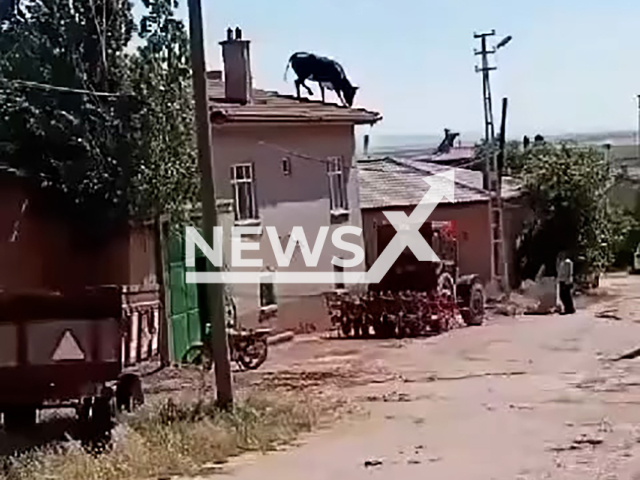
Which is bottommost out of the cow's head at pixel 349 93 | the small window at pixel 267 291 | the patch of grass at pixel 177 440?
the patch of grass at pixel 177 440

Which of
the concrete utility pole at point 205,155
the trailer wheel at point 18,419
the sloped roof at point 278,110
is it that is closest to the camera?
the trailer wheel at point 18,419

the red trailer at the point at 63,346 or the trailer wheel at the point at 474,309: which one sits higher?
the red trailer at the point at 63,346

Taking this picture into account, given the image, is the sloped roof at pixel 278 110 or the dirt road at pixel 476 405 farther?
the sloped roof at pixel 278 110

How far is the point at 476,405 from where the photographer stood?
18.0 meters

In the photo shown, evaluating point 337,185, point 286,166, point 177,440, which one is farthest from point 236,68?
point 177,440

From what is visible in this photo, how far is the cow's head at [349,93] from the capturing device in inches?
1404

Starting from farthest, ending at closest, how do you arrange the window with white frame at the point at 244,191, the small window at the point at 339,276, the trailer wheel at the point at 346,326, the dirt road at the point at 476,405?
1. the small window at the point at 339,276
2. the trailer wheel at the point at 346,326
3. the window with white frame at the point at 244,191
4. the dirt road at the point at 476,405

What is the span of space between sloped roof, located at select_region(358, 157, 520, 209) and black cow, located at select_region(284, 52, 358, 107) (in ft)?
12.8

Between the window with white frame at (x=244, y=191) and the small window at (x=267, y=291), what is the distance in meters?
1.37

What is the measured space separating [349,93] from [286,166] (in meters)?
5.74

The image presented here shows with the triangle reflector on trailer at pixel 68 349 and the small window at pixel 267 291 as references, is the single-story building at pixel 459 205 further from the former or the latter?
the triangle reflector on trailer at pixel 68 349

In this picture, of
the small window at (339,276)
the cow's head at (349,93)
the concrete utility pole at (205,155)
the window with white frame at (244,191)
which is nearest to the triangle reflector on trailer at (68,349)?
the concrete utility pole at (205,155)

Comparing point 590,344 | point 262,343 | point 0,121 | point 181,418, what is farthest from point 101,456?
point 590,344

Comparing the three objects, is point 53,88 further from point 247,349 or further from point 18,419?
point 18,419
